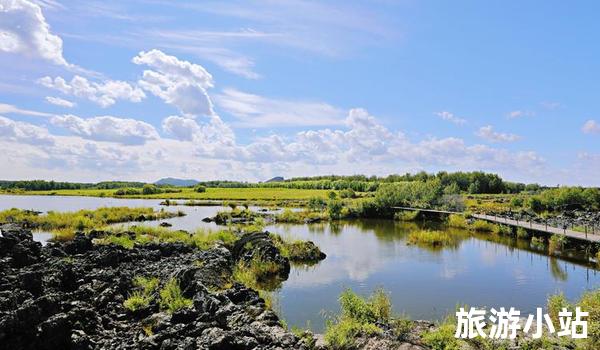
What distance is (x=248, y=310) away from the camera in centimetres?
1295

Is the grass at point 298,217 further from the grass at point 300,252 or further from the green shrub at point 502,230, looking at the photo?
the grass at point 300,252

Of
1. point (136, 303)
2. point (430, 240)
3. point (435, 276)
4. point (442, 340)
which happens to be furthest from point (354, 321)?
point (430, 240)

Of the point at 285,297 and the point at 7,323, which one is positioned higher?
the point at 7,323

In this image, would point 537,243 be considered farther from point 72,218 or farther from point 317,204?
point 72,218

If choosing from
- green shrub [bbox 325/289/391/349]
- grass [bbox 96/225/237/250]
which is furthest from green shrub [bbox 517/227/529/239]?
green shrub [bbox 325/289/391/349]

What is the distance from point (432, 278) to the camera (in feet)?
74.6

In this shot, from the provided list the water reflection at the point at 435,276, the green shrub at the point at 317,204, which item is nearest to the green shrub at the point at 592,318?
the water reflection at the point at 435,276

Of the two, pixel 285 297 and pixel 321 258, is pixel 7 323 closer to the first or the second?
pixel 285 297

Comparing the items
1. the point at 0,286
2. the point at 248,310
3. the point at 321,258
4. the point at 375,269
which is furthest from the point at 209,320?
the point at 321,258

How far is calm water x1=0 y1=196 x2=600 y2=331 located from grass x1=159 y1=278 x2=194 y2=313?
3.53 metres

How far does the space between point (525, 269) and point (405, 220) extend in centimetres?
2884

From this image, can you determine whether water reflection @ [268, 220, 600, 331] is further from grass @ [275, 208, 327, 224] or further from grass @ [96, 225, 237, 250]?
grass @ [275, 208, 327, 224]

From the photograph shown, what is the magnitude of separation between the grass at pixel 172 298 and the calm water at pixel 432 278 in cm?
353

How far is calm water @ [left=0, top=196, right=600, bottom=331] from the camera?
18.0m
